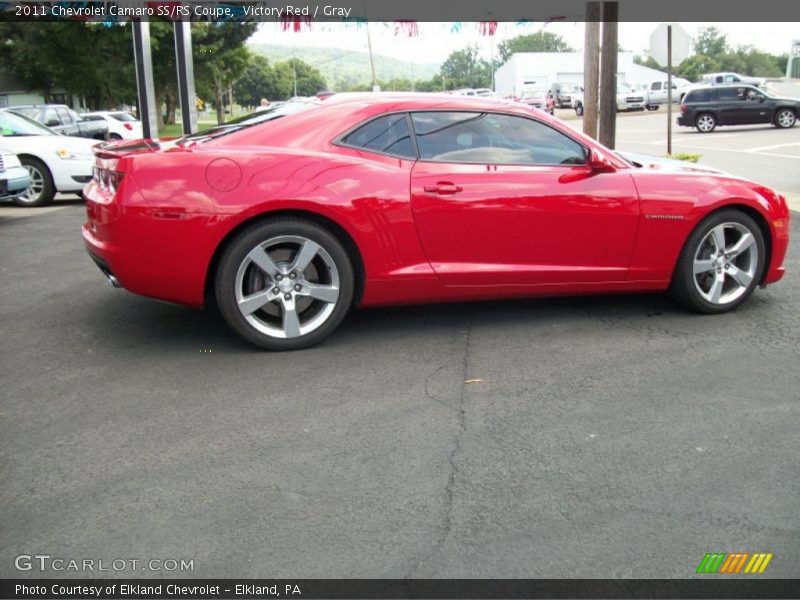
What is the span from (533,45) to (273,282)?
5367 inches

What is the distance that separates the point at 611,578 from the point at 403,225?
8.83 ft

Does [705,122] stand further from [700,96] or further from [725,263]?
[725,263]

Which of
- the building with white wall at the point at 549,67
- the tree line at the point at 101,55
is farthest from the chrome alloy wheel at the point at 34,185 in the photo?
the building with white wall at the point at 549,67

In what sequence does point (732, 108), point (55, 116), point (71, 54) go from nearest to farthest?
point (55, 116) < point (732, 108) < point (71, 54)

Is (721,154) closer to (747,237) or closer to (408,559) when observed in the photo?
(747,237)

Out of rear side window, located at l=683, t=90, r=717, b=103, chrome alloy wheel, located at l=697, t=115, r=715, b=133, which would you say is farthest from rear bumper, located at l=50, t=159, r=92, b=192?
chrome alloy wheel, located at l=697, t=115, r=715, b=133

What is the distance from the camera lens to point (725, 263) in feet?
18.1

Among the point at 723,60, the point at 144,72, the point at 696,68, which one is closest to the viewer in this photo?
the point at 144,72

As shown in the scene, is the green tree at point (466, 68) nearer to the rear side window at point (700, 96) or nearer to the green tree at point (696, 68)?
the green tree at point (696, 68)

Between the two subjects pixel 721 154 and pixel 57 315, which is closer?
pixel 57 315

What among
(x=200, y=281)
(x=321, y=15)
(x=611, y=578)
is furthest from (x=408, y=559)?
(x=321, y=15)

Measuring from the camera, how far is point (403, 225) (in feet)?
15.9

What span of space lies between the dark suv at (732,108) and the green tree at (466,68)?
3859 inches
